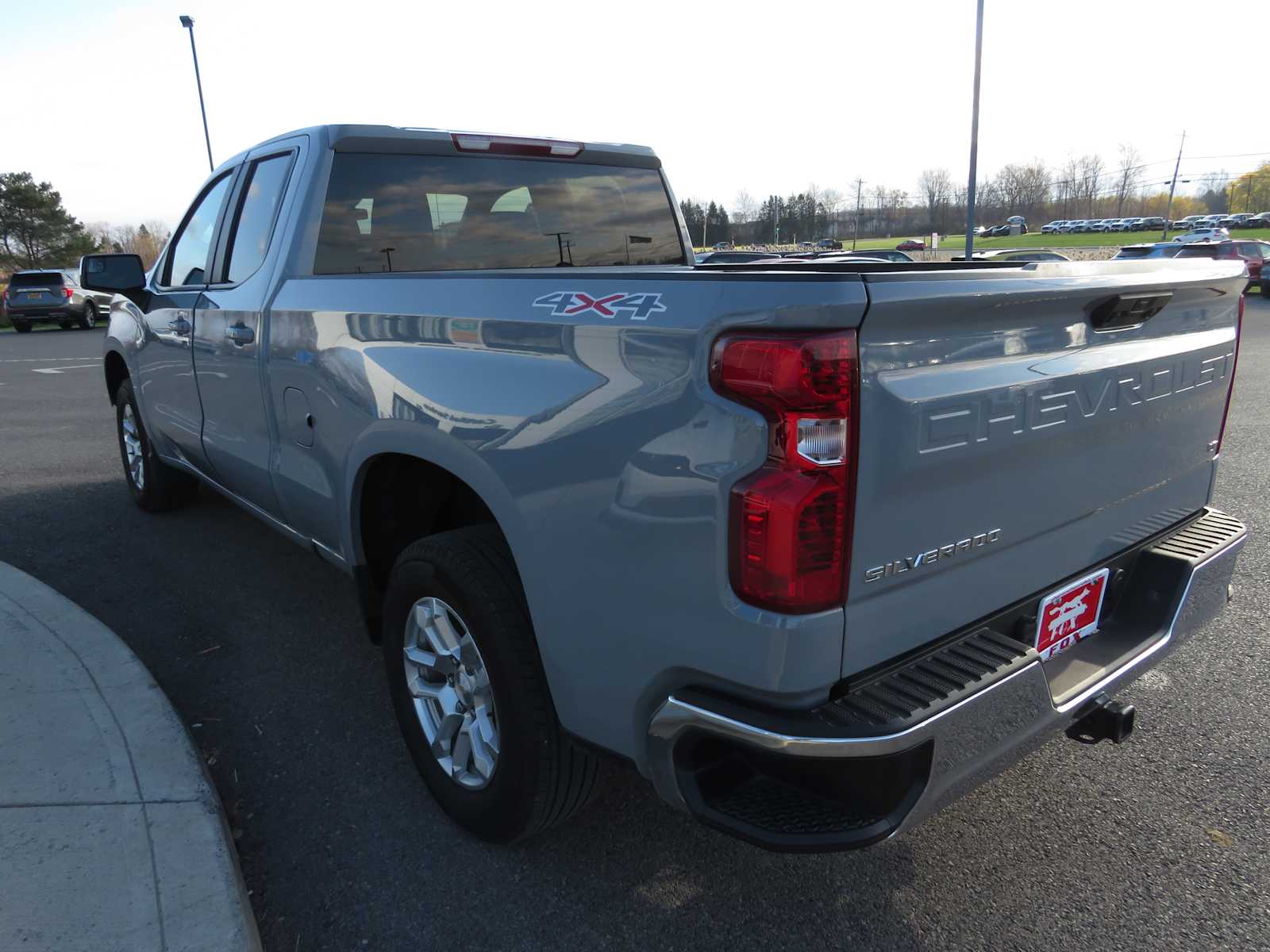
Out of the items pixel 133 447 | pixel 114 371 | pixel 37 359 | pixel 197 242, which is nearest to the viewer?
pixel 197 242

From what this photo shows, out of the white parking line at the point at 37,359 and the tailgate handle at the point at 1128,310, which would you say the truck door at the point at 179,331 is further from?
the white parking line at the point at 37,359

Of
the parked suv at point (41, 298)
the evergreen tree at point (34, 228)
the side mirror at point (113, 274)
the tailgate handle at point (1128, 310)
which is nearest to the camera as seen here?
the tailgate handle at point (1128, 310)

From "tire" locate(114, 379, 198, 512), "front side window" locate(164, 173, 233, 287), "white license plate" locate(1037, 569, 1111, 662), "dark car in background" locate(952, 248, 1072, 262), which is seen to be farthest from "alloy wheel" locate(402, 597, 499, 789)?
Result: "tire" locate(114, 379, 198, 512)

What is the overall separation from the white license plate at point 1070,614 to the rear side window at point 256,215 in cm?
300

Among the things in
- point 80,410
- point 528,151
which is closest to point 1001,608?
point 528,151

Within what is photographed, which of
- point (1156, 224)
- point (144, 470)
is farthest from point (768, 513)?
point (1156, 224)

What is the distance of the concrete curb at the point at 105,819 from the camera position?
2172mm

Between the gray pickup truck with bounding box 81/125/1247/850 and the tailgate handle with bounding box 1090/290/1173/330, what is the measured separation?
0.02 metres

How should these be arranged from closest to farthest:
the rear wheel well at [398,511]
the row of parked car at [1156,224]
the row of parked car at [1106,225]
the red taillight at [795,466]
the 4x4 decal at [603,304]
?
the red taillight at [795,466] < the 4x4 decal at [603,304] < the rear wheel well at [398,511] < the row of parked car at [1156,224] < the row of parked car at [1106,225]

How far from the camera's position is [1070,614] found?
7.70 feet

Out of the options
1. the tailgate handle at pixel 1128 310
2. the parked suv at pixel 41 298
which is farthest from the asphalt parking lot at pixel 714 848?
the parked suv at pixel 41 298

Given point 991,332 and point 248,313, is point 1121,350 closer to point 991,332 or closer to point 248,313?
point 991,332

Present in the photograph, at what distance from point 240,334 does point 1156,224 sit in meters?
102

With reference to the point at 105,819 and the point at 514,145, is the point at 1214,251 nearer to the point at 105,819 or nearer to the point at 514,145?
the point at 514,145
